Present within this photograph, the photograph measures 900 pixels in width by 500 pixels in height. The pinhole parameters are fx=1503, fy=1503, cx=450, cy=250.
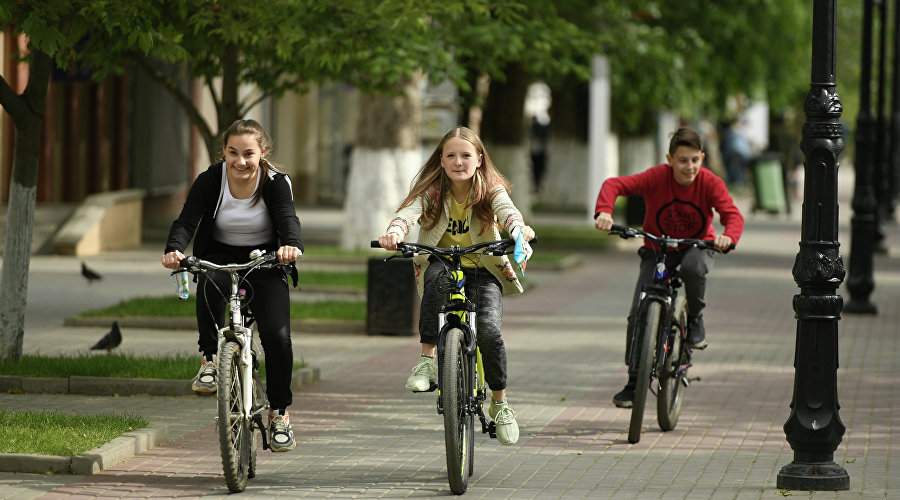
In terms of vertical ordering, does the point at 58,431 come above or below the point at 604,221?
below

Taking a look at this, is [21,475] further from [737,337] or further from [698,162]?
[737,337]

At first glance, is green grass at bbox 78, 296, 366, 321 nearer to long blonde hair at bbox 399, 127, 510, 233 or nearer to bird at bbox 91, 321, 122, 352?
bird at bbox 91, 321, 122, 352

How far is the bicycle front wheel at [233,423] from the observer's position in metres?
6.10

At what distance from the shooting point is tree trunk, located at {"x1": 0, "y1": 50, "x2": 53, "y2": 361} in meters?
9.16

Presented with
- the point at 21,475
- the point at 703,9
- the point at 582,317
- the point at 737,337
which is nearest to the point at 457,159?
the point at 21,475

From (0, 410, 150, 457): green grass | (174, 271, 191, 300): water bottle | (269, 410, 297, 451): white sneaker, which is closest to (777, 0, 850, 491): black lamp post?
(269, 410, 297, 451): white sneaker

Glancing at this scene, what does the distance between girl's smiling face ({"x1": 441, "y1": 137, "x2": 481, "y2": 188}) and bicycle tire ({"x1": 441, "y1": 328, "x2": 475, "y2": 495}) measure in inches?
29.1

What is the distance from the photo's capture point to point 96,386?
901 cm

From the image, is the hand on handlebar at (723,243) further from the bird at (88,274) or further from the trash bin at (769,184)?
the trash bin at (769,184)

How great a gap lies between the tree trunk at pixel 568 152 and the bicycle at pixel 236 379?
28185 millimetres

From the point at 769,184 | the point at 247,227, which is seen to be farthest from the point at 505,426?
the point at 769,184

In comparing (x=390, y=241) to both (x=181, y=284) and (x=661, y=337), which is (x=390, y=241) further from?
(x=661, y=337)

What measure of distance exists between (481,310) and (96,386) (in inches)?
129

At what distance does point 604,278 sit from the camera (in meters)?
18.8
